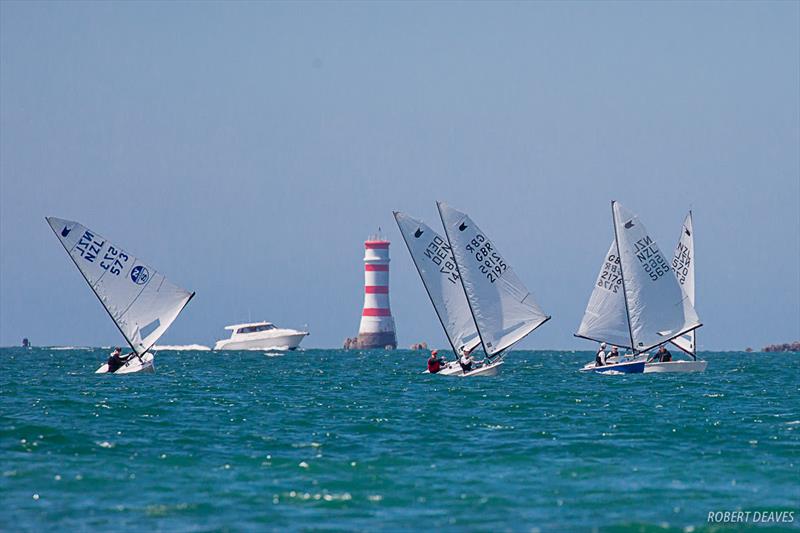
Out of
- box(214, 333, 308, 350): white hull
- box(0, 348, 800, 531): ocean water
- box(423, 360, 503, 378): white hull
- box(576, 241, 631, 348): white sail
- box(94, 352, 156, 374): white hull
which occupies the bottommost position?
box(0, 348, 800, 531): ocean water

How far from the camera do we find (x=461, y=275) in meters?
57.8

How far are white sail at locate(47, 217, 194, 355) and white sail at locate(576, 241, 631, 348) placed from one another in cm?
2085

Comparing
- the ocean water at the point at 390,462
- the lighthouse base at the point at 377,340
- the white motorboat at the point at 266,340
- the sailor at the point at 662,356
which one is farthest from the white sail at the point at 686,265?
the lighthouse base at the point at 377,340

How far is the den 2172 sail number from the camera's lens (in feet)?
190

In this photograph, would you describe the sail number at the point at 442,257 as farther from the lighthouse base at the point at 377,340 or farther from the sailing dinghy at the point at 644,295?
the lighthouse base at the point at 377,340

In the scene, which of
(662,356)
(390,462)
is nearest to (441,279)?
(662,356)

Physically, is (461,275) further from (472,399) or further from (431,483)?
(431,483)

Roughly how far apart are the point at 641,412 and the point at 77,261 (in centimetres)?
3151

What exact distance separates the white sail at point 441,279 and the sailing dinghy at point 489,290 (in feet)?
2.03

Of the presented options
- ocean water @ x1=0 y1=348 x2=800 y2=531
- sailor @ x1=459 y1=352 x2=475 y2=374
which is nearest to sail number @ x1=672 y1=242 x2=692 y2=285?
sailor @ x1=459 y1=352 x2=475 y2=374

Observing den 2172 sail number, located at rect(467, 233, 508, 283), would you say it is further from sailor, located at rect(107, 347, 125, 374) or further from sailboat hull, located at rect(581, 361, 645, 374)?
Answer: sailor, located at rect(107, 347, 125, 374)

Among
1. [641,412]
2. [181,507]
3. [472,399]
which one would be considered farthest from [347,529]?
[472,399]

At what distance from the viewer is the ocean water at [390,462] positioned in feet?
65.7

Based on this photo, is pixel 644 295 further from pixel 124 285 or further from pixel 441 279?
pixel 124 285
